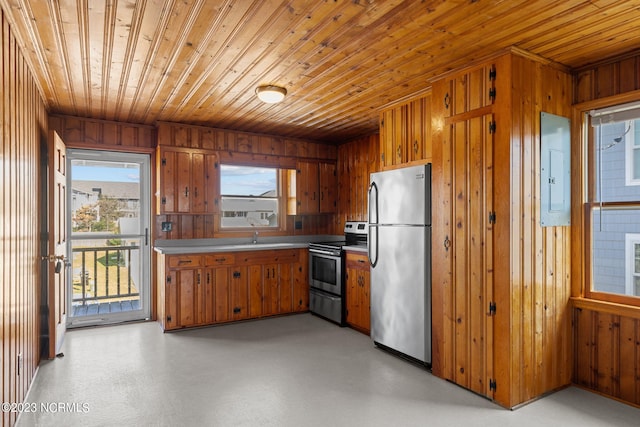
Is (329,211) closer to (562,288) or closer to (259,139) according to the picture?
(259,139)

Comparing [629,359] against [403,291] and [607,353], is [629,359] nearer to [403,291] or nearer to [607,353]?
[607,353]

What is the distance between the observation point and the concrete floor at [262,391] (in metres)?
2.55

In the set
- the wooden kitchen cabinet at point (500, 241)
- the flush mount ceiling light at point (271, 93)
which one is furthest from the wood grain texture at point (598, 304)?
the flush mount ceiling light at point (271, 93)

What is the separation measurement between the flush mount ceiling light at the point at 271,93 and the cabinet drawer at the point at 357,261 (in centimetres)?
201

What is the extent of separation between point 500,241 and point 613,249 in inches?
38.4

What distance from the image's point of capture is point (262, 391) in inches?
116

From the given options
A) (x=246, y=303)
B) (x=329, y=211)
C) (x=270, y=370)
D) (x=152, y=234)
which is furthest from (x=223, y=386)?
(x=329, y=211)

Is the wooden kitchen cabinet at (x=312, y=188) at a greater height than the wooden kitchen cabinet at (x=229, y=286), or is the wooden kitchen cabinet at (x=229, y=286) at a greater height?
the wooden kitchen cabinet at (x=312, y=188)

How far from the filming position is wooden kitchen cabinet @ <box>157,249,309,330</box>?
4.53 m

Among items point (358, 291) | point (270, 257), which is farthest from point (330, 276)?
point (270, 257)

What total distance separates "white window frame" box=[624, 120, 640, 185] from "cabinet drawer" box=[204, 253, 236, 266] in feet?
13.2

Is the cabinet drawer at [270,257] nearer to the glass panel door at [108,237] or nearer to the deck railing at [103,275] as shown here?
the glass panel door at [108,237]

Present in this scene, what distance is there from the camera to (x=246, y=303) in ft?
16.3

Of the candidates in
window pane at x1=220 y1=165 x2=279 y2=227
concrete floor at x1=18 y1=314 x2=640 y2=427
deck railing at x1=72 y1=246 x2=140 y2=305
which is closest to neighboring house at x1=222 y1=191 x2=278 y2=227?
window pane at x1=220 y1=165 x2=279 y2=227
